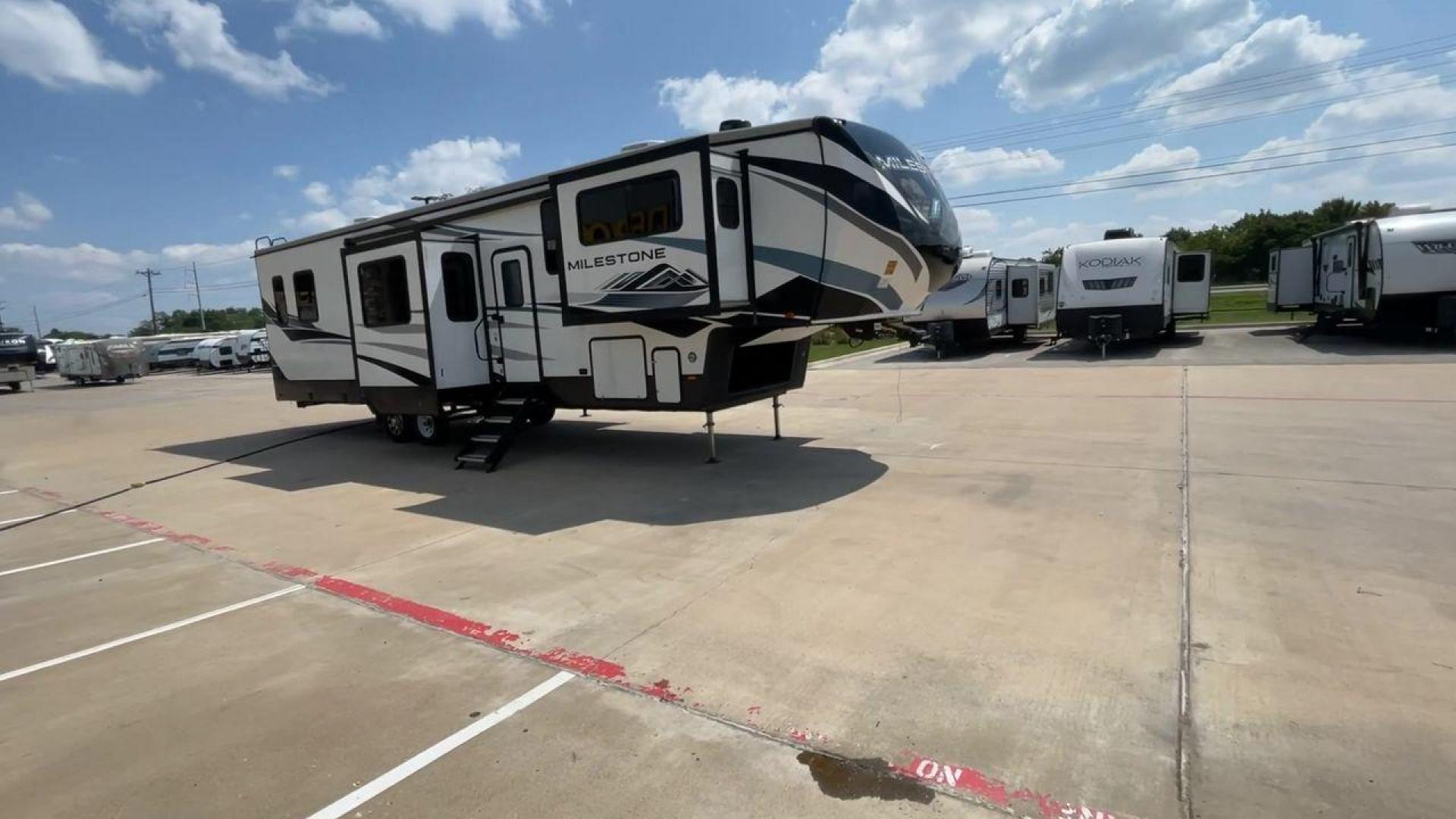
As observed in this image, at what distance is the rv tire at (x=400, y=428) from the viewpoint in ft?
36.8

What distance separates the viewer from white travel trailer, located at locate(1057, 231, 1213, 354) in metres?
17.2

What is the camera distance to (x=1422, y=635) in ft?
11.6

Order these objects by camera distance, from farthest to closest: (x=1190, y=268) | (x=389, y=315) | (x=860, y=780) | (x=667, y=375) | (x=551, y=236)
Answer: (x=1190, y=268), (x=389, y=315), (x=551, y=236), (x=667, y=375), (x=860, y=780)

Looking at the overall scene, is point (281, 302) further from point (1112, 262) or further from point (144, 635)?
point (1112, 262)

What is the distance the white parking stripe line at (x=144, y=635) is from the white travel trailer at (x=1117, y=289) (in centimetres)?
1785

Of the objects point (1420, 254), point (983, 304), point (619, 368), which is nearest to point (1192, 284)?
point (1420, 254)

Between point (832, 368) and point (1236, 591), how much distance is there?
15386mm

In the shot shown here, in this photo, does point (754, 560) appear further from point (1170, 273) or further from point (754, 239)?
point (1170, 273)

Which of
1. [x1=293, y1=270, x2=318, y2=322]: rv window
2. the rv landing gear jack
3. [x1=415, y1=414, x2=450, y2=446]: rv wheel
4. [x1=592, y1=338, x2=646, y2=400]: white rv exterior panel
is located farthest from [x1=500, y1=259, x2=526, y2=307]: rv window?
[x1=293, y1=270, x2=318, y2=322]: rv window

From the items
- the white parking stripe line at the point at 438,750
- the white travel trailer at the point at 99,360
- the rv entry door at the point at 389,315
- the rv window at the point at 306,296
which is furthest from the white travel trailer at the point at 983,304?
the white travel trailer at the point at 99,360

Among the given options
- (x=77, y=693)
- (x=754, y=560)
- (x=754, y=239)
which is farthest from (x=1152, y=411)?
(x=77, y=693)

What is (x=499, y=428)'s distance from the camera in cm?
921

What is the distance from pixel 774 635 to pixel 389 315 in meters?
7.93

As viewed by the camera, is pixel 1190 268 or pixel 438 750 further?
pixel 1190 268
